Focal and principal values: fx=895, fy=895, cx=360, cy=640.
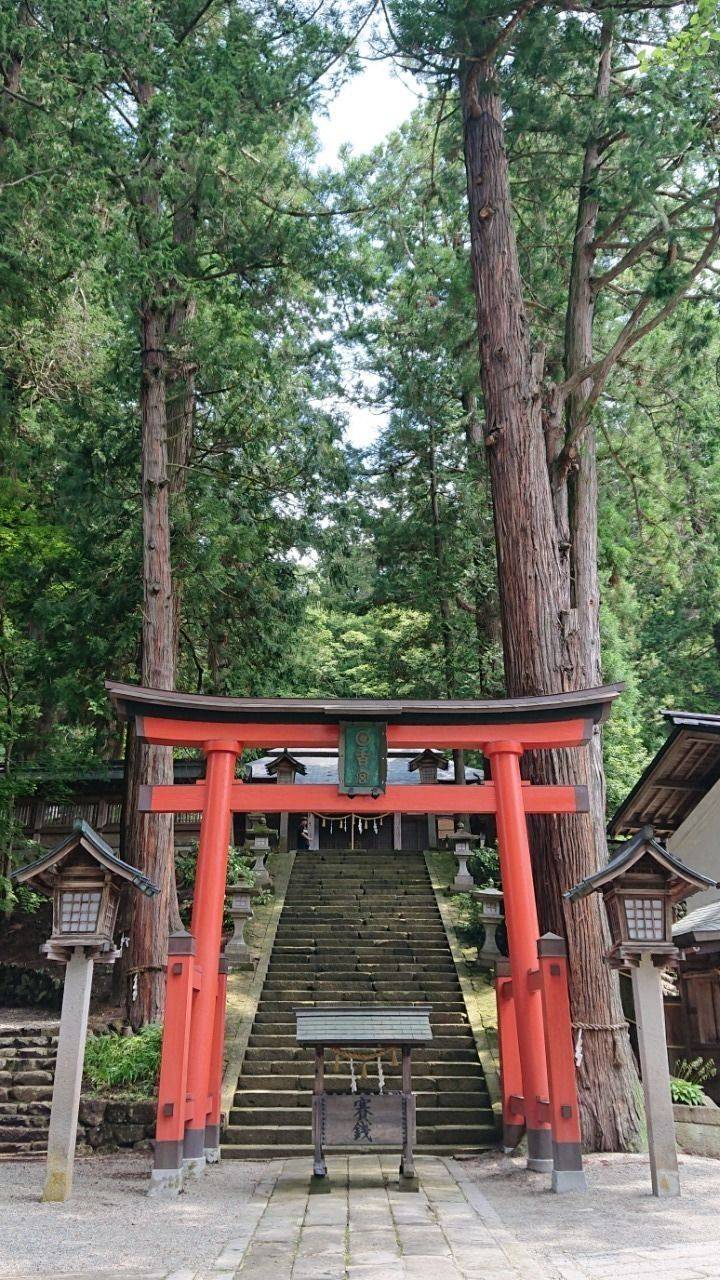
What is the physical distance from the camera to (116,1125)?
8.98 metres

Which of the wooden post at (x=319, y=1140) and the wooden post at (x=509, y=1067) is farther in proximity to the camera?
the wooden post at (x=509, y=1067)

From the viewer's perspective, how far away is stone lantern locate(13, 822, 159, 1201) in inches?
252

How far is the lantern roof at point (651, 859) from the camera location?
6.59 metres

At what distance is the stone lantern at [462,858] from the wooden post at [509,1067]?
25.0 ft

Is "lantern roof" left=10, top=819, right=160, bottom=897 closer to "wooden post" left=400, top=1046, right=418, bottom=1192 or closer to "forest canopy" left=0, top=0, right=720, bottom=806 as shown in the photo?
"wooden post" left=400, top=1046, right=418, bottom=1192

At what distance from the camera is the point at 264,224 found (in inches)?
469

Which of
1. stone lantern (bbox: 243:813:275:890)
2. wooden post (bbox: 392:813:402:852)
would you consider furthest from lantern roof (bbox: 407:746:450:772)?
stone lantern (bbox: 243:813:275:890)

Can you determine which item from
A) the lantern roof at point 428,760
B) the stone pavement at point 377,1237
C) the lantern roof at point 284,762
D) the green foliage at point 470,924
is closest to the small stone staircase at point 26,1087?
the stone pavement at point 377,1237

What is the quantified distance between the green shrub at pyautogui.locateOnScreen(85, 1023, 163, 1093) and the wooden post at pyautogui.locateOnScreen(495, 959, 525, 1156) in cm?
364

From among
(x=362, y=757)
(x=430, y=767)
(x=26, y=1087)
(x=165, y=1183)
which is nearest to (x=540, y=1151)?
(x=165, y=1183)

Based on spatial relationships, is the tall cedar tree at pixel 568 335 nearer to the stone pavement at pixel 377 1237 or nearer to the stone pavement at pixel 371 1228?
the stone pavement at pixel 371 1228

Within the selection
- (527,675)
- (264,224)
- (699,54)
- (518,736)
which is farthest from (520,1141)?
(264,224)

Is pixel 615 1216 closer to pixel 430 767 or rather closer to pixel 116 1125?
pixel 116 1125

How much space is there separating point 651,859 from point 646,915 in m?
0.41
